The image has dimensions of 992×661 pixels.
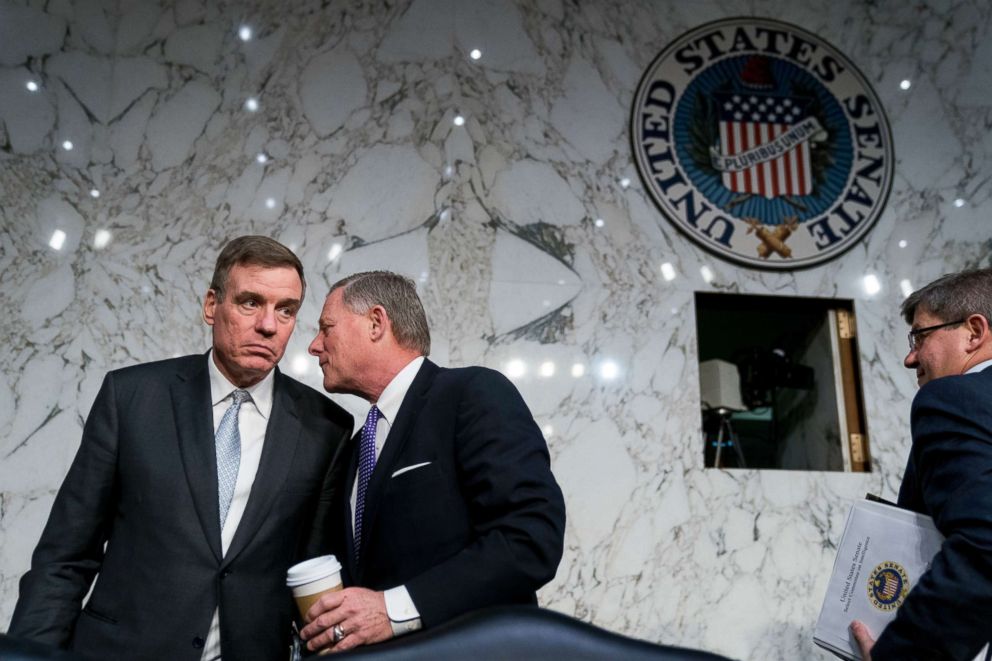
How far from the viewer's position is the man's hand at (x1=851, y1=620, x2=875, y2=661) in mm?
1968

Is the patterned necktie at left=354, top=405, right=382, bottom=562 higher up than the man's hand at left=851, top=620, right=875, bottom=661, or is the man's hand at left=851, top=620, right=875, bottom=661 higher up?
the patterned necktie at left=354, top=405, right=382, bottom=562

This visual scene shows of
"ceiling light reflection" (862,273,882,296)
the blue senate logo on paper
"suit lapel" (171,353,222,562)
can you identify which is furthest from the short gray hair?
"ceiling light reflection" (862,273,882,296)

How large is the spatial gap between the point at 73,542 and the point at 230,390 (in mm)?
476

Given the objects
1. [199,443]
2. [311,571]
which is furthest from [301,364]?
[311,571]

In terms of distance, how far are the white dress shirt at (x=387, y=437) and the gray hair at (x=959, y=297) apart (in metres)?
1.28

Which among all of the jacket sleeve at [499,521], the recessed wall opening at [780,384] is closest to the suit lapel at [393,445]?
the jacket sleeve at [499,521]

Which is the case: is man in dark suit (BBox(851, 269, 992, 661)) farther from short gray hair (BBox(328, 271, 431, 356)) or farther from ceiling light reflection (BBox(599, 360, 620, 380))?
ceiling light reflection (BBox(599, 360, 620, 380))

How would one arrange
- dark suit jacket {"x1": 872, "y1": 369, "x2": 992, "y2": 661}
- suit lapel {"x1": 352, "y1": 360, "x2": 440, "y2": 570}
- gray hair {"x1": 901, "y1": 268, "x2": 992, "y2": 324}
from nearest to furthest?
dark suit jacket {"x1": 872, "y1": 369, "x2": 992, "y2": 661} → suit lapel {"x1": 352, "y1": 360, "x2": 440, "y2": 570} → gray hair {"x1": 901, "y1": 268, "x2": 992, "y2": 324}

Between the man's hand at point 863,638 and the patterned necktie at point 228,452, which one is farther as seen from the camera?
the patterned necktie at point 228,452

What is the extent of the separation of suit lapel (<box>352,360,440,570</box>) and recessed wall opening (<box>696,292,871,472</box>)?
2076mm

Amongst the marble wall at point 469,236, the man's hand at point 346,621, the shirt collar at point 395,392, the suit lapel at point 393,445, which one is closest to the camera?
the man's hand at point 346,621

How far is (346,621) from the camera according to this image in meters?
1.65

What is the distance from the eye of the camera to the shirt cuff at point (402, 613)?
5.52 feet

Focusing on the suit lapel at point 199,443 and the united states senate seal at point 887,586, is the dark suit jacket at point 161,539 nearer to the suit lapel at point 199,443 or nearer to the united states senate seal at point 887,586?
the suit lapel at point 199,443
